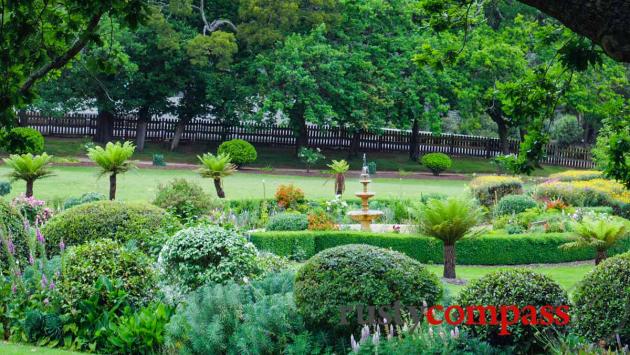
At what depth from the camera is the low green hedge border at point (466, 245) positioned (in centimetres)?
1501

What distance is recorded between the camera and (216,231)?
9.70m

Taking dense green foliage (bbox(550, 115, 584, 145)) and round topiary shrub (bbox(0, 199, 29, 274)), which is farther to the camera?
dense green foliage (bbox(550, 115, 584, 145))

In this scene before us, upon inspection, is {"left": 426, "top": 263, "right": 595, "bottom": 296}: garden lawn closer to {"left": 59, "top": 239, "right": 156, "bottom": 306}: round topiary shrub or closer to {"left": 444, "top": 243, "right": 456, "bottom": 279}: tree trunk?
{"left": 444, "top": 243, "right": 456, "bottom": 279}: tree trunk

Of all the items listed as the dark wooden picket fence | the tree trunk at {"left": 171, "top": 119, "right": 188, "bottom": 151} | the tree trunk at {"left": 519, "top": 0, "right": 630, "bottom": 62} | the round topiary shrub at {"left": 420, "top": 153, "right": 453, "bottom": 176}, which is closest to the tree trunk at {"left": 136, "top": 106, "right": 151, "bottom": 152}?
the tree trunk at {"left": 171, "top": 119, "right": 188, "bottom": 151}

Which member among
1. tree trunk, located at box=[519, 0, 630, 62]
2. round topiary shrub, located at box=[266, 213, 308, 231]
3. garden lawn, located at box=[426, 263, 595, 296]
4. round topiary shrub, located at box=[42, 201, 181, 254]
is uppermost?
tree trunk, located at box=[519, 0, 630, 62]

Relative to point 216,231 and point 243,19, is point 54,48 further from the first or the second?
point 243,19

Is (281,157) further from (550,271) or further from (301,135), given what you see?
(550,271)

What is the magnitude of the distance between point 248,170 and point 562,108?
20224 mm

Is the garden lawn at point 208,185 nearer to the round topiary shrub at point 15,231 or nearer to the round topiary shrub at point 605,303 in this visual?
the round topiary shrub at point 15,231

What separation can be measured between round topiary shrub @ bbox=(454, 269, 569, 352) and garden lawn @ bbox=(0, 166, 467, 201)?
14709 millimetres

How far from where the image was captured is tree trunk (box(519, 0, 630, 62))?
12.3 ft

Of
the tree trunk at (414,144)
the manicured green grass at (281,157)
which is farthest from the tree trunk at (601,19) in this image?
the tree trunk at (414,144)

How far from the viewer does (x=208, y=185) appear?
2700 cm

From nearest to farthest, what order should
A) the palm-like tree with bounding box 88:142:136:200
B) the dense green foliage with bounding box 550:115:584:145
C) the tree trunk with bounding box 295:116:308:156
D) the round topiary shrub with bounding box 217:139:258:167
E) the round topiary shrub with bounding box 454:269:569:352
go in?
1. the round topiary shrub with bounding box 454:269:569:352
2. the palm-like tree with bounding box 88:142:136:200
3. the round topiary shrub with bounding box 217:139:258:167
4. the tree trunk with bounding box 295:116:308:156
5. the dense green foliage with bounding box 550:115:584:145
